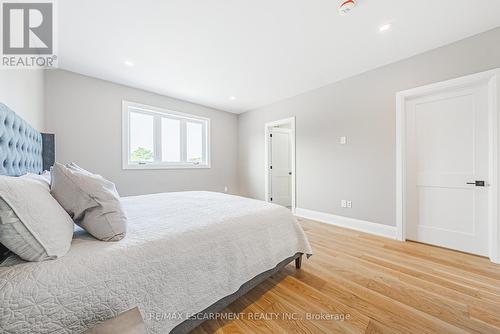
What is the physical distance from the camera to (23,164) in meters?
1.73

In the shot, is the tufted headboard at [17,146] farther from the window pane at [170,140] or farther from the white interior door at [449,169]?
the white interior door at [449,169]

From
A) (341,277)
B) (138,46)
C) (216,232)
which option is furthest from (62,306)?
(138,46)

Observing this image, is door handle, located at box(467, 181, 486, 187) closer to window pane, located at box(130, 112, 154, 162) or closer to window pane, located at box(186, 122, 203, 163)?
window pane, located at box(186, 122, 203, 163)

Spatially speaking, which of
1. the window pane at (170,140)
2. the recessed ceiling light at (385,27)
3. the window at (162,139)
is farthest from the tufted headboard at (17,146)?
the recessed ceiling light at (385,27)

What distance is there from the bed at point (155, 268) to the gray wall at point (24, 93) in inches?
15.2

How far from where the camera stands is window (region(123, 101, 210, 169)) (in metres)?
3.53

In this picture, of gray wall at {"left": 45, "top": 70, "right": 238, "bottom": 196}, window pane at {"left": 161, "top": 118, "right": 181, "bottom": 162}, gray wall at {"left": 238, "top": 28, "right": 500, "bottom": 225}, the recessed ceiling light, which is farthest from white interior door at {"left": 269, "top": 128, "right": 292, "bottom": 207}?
the recessed ceiling light

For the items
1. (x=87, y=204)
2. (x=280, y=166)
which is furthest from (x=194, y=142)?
(x=87, y=204)

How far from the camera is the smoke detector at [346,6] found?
1647 millimetres

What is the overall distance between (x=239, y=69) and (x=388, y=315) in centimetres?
318

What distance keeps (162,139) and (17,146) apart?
2.35 m

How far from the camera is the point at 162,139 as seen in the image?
13.0 ft

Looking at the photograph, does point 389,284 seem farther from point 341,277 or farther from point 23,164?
point 23,164

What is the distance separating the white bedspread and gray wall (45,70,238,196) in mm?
2178
